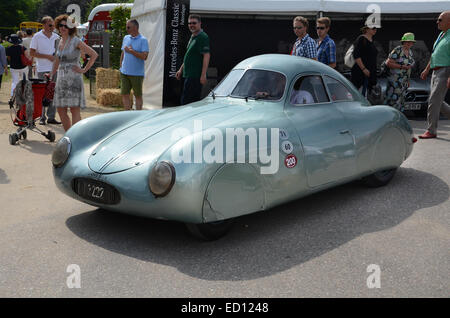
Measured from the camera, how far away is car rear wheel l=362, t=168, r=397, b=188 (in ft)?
17.4

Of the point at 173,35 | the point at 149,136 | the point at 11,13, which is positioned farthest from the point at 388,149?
the point at 11,13

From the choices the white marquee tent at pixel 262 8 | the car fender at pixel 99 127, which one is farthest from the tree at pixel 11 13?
the car fender at pixel 99 127

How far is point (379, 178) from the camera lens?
5.35 metres

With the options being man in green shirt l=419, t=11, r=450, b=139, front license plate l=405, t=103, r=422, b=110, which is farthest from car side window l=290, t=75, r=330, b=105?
front license plate l=405, t=103, r=422, b=110

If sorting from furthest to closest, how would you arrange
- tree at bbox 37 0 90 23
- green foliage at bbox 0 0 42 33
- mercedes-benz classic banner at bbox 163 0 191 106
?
tree at bbox 37 0 90 23 < green foliage at bbox 0 0 42 33 < mercedes-benz classic banner at bbox 163 0 191 106

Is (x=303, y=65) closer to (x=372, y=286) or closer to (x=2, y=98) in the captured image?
(x=372, y=286)

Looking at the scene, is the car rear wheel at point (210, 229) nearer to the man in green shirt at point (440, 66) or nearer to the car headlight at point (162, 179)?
the car headlight at point (162, 179)

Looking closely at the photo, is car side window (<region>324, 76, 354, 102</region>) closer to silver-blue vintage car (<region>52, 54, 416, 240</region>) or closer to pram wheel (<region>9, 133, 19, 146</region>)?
silver-blue vintage car (<region>52, 54, 416, 240</region>)

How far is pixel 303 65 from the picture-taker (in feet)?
16.0

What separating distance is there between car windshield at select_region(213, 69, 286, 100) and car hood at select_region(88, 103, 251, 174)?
22cm

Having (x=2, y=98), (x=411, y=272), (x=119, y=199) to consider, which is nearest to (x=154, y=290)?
(x=119, y=199)

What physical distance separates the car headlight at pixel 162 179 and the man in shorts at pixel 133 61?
572cm

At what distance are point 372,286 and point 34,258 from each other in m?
2.27

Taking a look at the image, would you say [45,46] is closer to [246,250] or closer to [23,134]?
[23,134]
